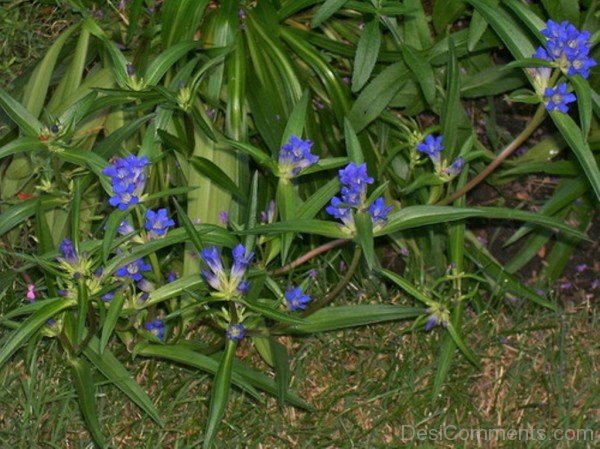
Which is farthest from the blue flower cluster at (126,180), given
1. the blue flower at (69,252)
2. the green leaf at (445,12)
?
the green leaf at (445,12)

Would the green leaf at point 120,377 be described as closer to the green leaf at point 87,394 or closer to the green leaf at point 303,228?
the green leaf at point 87,394

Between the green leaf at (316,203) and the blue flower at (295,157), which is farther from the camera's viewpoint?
the green leaf at (316,203)

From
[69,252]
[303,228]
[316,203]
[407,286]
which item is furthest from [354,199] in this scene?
[69,252]

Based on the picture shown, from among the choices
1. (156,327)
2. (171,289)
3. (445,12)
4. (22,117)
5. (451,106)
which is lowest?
(156,327)

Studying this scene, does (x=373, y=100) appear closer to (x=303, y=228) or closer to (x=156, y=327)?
(x=303, y=228)

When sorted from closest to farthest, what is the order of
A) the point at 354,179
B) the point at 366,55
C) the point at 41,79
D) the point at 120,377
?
1. the point at 354,179
2. the point at 120,377
3. the point at 366,55
4. the point at 41,79

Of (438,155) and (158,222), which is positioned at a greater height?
(438,155)
